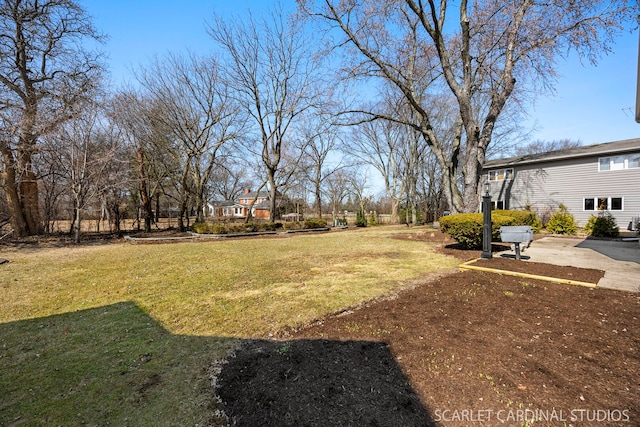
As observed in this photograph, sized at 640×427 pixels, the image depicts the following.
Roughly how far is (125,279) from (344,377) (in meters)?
5.43

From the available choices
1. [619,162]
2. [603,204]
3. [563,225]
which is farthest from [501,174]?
[563,225]

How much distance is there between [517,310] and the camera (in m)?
3.41

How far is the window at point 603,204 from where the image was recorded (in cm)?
1357

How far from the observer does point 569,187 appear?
15172 mm

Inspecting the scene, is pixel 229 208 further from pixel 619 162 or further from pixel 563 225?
pixel 619 162

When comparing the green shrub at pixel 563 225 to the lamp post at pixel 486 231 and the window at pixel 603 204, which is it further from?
the lamp post at pixel 486 231

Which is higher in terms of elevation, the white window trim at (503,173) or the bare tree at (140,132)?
the bare tree at (140,132)

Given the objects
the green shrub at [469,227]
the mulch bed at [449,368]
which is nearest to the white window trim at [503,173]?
the green shrub at [469,227]

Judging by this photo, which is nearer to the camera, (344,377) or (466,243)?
(344,377)

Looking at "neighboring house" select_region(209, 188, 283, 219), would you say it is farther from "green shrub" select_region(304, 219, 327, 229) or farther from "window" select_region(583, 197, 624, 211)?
"window" select_region(583, 197, 624, 211)

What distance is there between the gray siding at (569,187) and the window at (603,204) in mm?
159

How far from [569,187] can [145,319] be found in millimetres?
20422

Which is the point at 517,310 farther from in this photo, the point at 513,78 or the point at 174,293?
the point at 513,78

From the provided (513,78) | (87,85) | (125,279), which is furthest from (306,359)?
(87,85)
